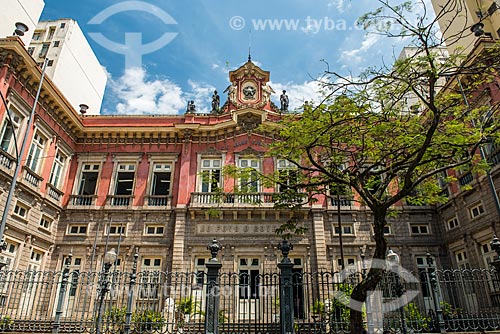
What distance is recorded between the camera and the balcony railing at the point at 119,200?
1786cm

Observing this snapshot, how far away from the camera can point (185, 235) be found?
16.9m

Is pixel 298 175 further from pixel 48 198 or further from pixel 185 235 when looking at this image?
pixel 48 198

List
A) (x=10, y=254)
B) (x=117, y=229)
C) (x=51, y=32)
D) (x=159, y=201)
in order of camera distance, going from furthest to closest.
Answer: (x=51, y=32) → (x=159, y=201) → (x=117, y=229) → (x=10, y=254)

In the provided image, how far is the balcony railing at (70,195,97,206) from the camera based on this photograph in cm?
1781

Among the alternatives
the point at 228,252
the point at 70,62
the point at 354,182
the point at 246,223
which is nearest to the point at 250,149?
the point at 246,223

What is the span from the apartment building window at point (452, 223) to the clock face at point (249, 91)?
38.6 ft

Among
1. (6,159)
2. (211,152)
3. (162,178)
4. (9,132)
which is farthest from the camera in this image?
(162,178)

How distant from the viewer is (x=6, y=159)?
13.5 meters

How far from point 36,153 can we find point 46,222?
331cm

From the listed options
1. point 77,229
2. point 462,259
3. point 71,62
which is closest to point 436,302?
point 462,259

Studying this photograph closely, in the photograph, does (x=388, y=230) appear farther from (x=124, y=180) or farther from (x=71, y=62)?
(x=71, y=62)

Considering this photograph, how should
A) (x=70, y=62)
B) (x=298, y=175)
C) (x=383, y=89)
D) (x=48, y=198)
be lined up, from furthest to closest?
(x=70, y=62), (x=48, y=198), (x=298, y=175), (x=383, y=89)

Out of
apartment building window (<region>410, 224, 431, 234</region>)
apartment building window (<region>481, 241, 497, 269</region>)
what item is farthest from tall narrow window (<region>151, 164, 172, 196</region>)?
apartment building window (<region>481, 241, 497, 269</region>)

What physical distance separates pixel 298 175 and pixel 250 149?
9629mm
